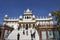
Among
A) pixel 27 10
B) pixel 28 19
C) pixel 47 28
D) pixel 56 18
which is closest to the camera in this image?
pixel 56 18

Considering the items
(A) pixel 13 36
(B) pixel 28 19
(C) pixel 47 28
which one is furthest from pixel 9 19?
(C) pixel 47 28

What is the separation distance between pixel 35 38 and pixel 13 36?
17.9ft

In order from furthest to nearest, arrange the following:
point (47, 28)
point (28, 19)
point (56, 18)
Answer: point (28, 19), point (47, 28), point (56, 18)

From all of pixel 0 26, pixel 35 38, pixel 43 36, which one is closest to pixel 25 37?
pixel 35 38

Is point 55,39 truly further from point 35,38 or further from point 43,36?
point 35,38

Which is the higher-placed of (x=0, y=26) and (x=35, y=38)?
(x=0, y=26)

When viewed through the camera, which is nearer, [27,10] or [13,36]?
→ [13,36]

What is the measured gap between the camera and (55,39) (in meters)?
27.5

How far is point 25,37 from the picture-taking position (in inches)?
1113

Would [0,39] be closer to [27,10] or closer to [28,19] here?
[28,19]

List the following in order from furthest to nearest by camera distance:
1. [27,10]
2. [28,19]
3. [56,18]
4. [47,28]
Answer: [27,10] → [28,19] → [47,28] → [56,18]

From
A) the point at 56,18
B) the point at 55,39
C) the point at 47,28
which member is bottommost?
the point at 55,39

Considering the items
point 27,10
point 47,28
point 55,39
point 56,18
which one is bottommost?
point 55,39

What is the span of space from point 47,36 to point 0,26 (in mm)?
Answer: 11184
